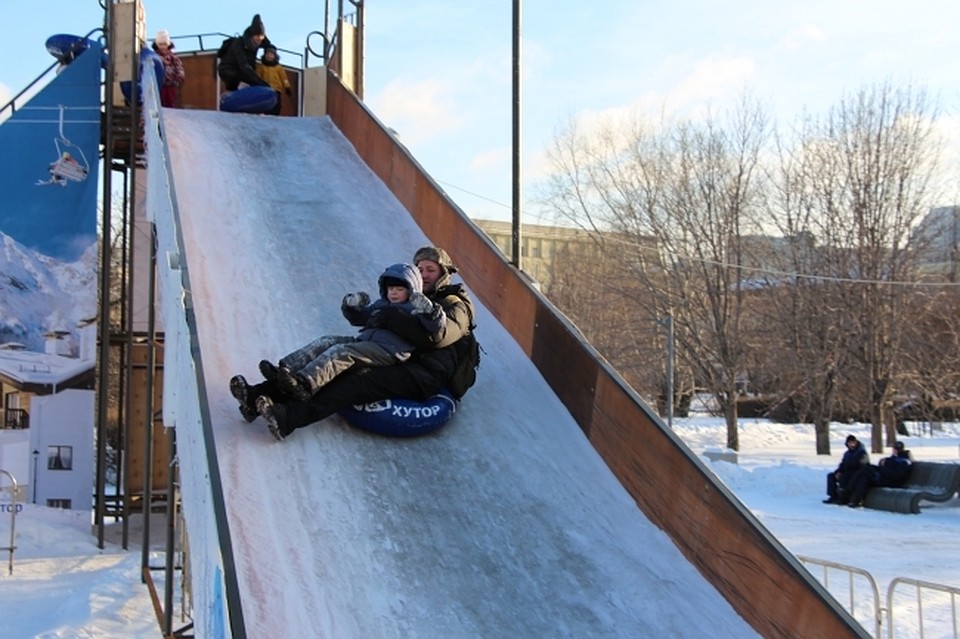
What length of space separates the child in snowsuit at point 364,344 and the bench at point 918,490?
39.4 ft

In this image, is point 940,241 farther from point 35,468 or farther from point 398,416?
point 398,416

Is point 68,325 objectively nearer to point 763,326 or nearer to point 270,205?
point 270,205

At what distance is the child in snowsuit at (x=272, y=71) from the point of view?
1291 centimetres

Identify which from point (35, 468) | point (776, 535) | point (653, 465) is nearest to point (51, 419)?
point (35, 468)

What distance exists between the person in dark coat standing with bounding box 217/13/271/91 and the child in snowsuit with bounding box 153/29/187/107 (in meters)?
0.50

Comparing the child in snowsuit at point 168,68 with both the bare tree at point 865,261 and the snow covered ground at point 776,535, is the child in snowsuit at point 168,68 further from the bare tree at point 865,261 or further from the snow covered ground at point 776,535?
the bare tree at point 865,261

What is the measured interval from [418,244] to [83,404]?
5.43 metres

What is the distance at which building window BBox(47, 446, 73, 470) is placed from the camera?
11.7m

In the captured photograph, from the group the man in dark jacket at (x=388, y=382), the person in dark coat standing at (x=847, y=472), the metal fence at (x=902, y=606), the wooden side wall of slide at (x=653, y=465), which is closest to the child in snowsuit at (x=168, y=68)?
the wooden side wall of slide at (x=653, y=465)

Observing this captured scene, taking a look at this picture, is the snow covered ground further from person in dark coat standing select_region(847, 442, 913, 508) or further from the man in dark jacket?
person in dark coat standing select_region(847, 442, 913, 508)

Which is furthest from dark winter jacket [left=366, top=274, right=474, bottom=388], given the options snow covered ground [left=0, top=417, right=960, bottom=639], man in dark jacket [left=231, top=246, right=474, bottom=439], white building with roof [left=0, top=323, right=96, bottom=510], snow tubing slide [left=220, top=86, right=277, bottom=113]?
white building with roof [left=0, top=323, right=96, bottom=510]

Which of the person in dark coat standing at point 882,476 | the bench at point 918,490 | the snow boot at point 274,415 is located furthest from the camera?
the person in dark coat standing at point 882,476

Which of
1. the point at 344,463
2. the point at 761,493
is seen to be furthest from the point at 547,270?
the point at 344,463

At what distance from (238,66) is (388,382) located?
27.2 feet
